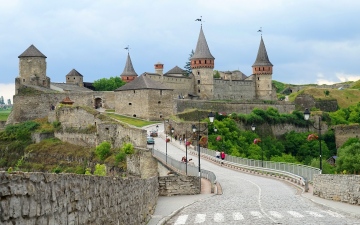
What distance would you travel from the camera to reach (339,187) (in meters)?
24.9

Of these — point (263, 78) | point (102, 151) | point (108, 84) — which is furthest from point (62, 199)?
point (263, 78)

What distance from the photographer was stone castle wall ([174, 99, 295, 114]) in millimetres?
86312

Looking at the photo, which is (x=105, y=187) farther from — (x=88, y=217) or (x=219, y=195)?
(x=219, y=195)

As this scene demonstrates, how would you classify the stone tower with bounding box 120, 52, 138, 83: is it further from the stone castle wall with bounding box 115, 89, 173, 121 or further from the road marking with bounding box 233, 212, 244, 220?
the road marking with bounding box 233, 212, 244, 220

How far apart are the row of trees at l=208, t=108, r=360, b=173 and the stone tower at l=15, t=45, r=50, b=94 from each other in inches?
869

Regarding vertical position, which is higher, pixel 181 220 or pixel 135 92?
pixel 135 92

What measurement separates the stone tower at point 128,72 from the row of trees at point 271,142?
23011mm

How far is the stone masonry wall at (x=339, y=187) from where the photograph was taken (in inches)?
910

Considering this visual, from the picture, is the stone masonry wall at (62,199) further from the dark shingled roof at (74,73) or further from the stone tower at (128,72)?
the dark shingled roof at (74,73)

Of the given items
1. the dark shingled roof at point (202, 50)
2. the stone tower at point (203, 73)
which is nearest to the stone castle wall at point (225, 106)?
A: the stone tower at point (203, 73)

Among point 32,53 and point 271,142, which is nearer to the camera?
point 32,53

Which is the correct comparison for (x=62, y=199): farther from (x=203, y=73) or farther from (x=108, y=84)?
(x=108, y=84)

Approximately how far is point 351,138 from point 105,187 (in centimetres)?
7995

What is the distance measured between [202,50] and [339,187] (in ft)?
257
